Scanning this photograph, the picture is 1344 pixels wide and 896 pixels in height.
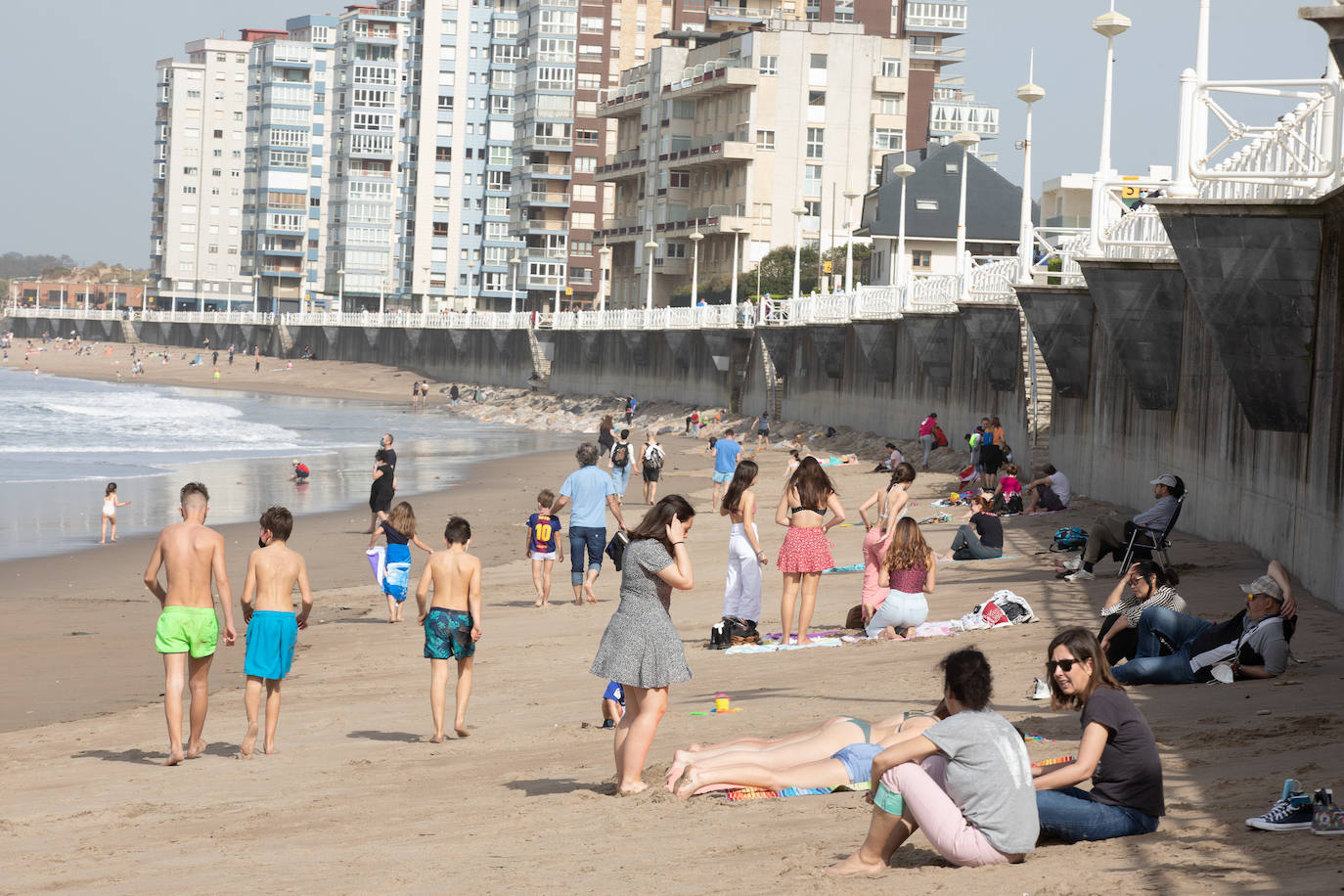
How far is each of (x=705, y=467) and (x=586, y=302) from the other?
239ft

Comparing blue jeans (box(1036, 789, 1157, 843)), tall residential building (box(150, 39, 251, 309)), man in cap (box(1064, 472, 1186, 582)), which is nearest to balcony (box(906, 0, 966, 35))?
tall residential building (box(150, 39, 251, 309))

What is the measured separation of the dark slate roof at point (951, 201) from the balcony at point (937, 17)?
35.4 meters

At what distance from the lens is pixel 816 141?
83.4 metres

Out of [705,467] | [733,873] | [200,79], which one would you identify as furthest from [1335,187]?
[200,79]

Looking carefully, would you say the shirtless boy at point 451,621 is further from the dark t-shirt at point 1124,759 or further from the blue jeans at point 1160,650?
the dark t-shirt at point 1124,759

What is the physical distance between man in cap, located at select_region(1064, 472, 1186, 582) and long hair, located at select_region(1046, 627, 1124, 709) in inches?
291

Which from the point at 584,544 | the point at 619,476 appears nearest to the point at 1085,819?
the point at 584,544

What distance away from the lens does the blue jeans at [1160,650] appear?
894 cm

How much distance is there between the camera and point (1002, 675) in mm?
9547

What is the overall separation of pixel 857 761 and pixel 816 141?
258 ft

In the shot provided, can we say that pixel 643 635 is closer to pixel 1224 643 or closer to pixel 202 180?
pixel 1224 643

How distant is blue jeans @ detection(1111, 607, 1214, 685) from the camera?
8.94 meters

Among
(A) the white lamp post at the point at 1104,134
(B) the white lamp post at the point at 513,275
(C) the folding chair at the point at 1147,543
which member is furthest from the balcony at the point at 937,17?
(C) the folding chair at the point at 1147,543

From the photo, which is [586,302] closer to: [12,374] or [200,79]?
[12,374]
